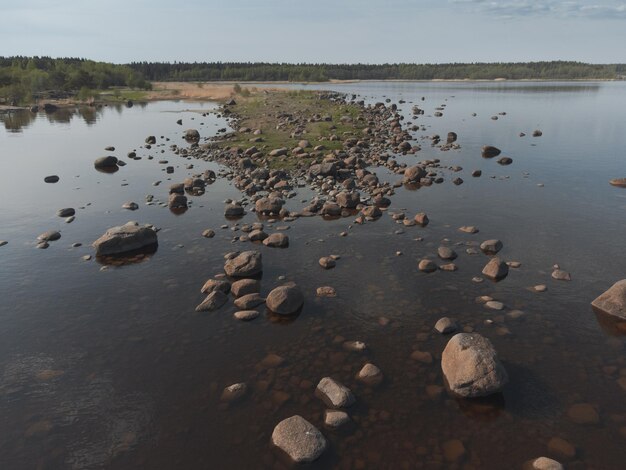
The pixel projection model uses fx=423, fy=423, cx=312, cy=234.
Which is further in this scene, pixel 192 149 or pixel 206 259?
Answer: pixel 192 149

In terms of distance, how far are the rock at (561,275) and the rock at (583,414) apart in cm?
877

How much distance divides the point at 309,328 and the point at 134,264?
1159cm

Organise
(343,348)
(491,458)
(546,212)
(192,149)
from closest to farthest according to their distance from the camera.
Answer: (491,458), (343,348), (546,212), (192,149)

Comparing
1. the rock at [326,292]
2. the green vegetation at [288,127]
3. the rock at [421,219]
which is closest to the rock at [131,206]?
the green vegetation at [288,127]

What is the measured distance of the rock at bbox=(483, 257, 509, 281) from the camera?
2030cm

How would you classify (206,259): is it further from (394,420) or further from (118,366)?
(394,420)

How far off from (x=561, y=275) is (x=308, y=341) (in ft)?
42.7

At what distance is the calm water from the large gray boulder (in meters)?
1.02

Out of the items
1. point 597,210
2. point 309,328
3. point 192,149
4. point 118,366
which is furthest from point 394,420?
point 192,149

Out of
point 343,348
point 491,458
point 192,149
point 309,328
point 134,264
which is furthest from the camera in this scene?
point 192,149

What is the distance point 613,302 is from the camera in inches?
684

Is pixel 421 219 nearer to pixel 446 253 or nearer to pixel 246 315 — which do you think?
pixel 446 253

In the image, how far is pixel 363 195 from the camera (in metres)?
33.4

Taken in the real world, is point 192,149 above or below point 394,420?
above
